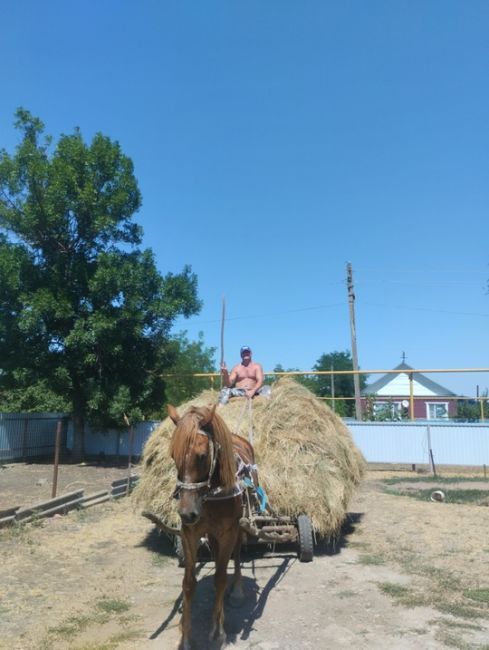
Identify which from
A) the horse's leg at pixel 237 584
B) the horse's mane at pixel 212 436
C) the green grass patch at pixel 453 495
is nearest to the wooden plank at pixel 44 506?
the horse's leg at pixel 237 584

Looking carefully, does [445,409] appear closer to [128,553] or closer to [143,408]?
[143,408]

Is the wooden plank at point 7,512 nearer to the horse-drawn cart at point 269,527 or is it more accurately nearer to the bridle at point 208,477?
the horse-drawn cart at point 269,527

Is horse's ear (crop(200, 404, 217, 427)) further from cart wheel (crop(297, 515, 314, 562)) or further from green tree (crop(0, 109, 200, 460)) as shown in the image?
green tree (crop(0, 109, 200, 460))

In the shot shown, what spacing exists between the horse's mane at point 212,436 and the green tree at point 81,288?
12912 millimetres

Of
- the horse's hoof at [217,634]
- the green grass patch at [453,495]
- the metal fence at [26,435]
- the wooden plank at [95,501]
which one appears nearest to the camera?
the horse's hoof at [217,634]

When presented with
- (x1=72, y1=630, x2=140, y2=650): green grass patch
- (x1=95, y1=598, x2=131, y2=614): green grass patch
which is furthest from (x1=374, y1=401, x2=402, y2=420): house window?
(x1=72, y1=630, x2=140, y2=650): green grass patch

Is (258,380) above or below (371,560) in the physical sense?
above

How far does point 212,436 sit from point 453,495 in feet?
29.1

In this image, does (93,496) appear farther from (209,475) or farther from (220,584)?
(209,475)

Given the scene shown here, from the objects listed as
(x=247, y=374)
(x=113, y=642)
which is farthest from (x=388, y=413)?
(x=113, y=642)

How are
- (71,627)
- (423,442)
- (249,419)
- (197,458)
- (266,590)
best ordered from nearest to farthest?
(197,458) → (71,627) → (266,590) → (249,419) → (423,442)

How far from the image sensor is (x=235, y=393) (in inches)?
306

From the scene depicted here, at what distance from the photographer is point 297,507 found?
6.34 m

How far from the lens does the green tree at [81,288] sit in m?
16.9
